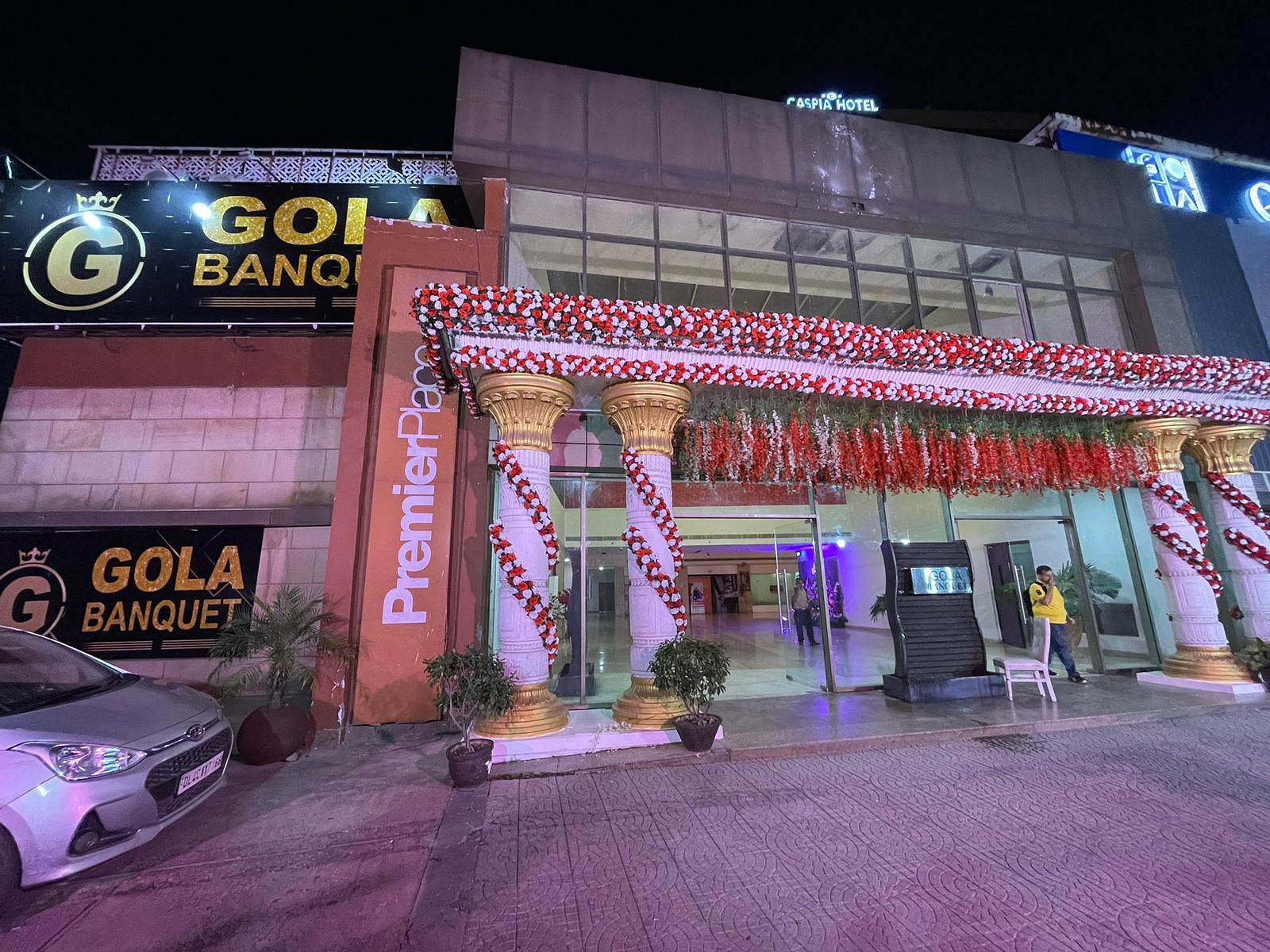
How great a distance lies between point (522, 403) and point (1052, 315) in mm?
10114

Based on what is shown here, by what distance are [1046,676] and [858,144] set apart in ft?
29.2

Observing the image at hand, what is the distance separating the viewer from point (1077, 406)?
7.74 meters

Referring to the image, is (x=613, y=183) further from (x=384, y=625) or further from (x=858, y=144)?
(x=384, y=625)

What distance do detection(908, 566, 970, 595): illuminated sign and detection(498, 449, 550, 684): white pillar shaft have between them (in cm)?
532

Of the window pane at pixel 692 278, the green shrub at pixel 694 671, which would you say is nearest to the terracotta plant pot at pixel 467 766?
the green shrub at pixel 694 671

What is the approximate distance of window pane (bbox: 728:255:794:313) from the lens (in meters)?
9.12

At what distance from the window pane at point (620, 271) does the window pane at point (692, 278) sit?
283 millimetres

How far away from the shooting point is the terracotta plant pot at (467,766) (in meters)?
4.59

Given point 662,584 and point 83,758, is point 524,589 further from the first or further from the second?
point 83,758

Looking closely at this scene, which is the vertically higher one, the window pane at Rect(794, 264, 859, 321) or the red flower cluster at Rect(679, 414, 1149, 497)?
the window pane at Rect(794, 264, 859, 321)

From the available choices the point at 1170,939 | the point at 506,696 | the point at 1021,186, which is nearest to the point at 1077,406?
the point at 1021,186

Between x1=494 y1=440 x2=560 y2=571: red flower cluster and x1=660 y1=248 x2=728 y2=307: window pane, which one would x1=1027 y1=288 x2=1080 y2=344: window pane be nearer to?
x1=660 y1=248 x2=728 y2=307: window pane

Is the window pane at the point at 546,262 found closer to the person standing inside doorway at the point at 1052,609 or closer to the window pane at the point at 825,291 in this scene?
the window pane at the point at 825,291

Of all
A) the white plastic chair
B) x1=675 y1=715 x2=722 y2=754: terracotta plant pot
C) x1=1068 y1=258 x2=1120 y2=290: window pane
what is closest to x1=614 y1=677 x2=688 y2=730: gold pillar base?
x1=675 y1=715 x2=722 y2=754: terracotta plant pot
